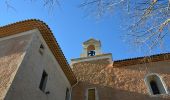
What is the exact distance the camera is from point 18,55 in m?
7.16

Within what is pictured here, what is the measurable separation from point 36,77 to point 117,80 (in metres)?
5.06

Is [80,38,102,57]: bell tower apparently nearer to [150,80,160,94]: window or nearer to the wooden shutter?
the wooden shutter

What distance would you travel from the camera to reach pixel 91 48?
1438 cm

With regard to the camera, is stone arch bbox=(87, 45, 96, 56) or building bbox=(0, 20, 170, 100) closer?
building bbox=(0, 20, 170, 100)

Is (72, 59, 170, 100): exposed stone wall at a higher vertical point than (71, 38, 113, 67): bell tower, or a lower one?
lower

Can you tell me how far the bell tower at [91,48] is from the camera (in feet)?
44.5

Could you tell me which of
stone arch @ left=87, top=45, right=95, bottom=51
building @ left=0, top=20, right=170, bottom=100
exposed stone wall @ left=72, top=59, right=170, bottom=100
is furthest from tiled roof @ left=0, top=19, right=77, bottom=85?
stone arch @ left=87, top=45, right=95, bottom=51

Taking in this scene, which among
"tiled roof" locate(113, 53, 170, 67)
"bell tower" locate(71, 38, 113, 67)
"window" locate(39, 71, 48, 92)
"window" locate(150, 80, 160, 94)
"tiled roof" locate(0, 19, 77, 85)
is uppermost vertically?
"bell tower" locate(71, 38, 113, 67)

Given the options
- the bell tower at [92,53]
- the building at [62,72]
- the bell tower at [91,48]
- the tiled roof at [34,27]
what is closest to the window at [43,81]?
the building at [62,72]

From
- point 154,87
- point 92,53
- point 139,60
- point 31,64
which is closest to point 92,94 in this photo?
point 154,87

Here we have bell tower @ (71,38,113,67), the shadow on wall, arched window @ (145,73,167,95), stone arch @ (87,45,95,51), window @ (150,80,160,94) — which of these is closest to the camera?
the shadow on wall

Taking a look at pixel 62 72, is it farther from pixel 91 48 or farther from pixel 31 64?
pixel 91 48

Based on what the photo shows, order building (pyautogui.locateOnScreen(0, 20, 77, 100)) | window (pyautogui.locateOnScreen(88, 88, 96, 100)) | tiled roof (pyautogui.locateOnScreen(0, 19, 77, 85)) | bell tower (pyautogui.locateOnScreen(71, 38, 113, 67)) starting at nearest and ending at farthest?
building (pyautogui.locateOnScreen(0, 20, 77, 100)), tiled roof (pyautogui.locateOnScreen(0, 19, 77, 85)), window (pyautogui.locateOnScreen(88, 88, 96, 100)), bell tower (pyautogui.locateOnScreen(71, 38, 113, 67))

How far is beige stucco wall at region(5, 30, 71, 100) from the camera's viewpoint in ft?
20.5
